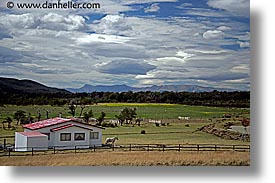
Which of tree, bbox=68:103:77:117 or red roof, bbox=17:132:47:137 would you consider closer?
red roof, bbox=17:132:47:137

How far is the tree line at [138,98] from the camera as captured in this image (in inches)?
142

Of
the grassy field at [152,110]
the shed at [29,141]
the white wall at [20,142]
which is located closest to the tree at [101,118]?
the grassy field at [152,110]

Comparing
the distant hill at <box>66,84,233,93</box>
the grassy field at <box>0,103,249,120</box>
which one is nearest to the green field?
the grassy field at <box>0,103,249,120</box>

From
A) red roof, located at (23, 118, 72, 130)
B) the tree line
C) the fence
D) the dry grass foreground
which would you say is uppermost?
the tree line

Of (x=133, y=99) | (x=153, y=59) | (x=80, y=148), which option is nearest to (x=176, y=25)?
(x=153, y=59)

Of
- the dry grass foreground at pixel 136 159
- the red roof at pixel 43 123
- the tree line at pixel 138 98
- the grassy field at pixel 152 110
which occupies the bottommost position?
the dry grass foreground at pixel 136 159

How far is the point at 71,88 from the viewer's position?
3.67 m

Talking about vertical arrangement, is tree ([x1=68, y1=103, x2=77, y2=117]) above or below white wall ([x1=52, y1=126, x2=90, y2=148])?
above

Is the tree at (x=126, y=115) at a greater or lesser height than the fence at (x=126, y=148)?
greater

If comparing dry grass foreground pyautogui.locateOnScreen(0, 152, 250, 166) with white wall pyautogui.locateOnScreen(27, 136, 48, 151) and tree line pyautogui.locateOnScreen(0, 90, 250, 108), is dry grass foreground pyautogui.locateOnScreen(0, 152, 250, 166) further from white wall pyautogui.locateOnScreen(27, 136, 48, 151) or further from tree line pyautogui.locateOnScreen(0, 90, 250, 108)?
tree line pyautogui.locateOnScreen(0, 90, 250, 108)

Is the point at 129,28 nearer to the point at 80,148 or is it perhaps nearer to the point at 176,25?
the point at 176,25

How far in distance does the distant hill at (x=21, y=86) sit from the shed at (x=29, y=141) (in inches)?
11.5

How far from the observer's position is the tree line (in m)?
3.61

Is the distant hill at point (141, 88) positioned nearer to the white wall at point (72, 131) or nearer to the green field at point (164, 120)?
the green field at point (164, 120)
